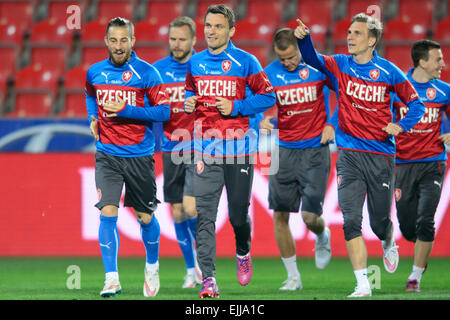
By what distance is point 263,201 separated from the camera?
442 inches

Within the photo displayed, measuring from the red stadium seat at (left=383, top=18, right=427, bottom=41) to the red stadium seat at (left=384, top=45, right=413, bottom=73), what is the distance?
0.85 ft

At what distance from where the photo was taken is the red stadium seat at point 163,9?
50.6 feet

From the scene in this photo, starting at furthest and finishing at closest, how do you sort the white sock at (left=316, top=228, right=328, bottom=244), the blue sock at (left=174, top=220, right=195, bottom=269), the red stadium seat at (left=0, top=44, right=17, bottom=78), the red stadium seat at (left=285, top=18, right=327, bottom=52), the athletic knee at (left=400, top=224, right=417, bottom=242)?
the red stadium seat at (left=0, top=44, right=17, bottom=78) < the red stadium seat at (left=285, top=18, right=327, bottom=52) < the blue sock at (left=174, top=220, right=195, bottom=269) < the white sock at (left=316, top=228, right=328, bottom=244) < the athletic knee at (left=400, top=224, right=417, bottom=242)

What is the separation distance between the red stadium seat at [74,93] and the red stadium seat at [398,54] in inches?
197

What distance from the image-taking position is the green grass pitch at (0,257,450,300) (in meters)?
7.43

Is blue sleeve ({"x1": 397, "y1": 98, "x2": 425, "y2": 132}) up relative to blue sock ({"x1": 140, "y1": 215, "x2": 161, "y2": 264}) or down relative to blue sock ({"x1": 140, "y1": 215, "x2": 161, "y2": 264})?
up

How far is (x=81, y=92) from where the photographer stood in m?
13.6

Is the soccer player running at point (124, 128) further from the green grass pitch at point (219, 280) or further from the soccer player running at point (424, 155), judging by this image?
the soccer player running at point (424, 155)

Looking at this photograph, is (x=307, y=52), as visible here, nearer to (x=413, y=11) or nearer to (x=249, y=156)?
(x=249, y=156)

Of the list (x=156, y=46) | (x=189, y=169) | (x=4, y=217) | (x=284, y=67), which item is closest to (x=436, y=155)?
(x=284, y=67)

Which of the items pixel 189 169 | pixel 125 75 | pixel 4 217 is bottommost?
pixel 4 217

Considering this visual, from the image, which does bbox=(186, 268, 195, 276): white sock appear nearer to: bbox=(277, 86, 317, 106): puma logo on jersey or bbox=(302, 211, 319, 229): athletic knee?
bbox=(302, 211, 319, 229): athletic knee

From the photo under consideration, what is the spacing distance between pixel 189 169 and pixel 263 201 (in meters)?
2.79

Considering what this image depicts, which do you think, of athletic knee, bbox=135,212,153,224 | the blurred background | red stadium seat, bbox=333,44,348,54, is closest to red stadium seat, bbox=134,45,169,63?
the blurred background
